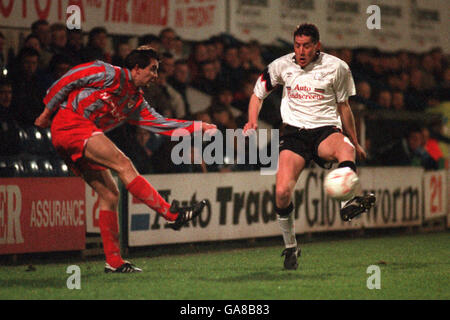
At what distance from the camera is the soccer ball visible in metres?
7.50

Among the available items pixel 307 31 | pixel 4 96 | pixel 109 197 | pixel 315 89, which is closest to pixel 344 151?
pixel 315 89

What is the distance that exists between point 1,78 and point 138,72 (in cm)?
252

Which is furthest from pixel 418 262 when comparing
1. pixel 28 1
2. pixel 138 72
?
pixel 28 1

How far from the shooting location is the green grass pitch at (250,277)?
6.56 m

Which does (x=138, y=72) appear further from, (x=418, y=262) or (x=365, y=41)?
(x=365, y=41)

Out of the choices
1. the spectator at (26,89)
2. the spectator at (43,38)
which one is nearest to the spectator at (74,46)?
the spectator at (43,38)

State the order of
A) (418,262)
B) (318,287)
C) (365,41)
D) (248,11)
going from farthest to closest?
(365,41)
(248,11)
(418,262)
(318,287)

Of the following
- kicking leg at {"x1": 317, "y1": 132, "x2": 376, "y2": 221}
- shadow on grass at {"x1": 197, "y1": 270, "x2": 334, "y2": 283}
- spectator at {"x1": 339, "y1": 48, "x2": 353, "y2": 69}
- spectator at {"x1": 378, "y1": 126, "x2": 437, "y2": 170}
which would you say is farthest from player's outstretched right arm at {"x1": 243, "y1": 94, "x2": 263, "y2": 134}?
spectator at {"x1": 339, "y1": 48, "x2": 353, "y2": 69}

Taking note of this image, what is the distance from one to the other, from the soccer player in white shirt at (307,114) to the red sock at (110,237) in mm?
1503

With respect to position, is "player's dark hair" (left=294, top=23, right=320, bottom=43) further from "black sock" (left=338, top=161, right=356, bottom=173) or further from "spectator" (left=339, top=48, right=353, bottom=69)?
"spectator" (left=339, top=48, right=353, bottom=69)

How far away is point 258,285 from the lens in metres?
7.02

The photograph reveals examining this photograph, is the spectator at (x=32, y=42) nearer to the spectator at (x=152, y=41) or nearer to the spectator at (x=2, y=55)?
the spectator at (x=2, y=55)

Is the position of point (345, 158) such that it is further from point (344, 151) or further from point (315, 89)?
point (315, 89)

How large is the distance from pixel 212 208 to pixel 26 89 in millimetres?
2798
